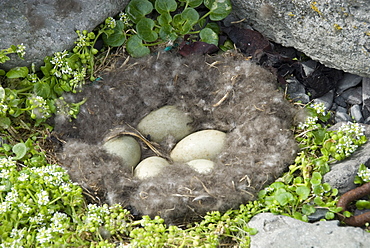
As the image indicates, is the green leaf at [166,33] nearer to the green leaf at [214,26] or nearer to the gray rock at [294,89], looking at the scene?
the green leaf at [214,26]

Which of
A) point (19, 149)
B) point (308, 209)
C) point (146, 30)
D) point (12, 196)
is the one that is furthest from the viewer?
point (146, 30)

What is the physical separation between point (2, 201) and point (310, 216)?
5.97ft

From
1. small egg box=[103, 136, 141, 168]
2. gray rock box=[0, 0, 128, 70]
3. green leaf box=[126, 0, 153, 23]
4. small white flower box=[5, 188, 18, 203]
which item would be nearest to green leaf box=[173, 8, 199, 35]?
green leaf box=[126, 0, 153, 23]

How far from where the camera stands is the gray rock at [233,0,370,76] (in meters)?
2.64

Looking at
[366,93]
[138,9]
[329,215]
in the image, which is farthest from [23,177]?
[366,93]

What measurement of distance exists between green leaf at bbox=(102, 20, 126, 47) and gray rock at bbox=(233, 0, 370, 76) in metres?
0.93

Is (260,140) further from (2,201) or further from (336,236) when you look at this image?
(2,201)

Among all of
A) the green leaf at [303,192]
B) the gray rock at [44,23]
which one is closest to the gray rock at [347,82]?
the green leaf at [303,192]

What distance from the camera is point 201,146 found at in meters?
2.81

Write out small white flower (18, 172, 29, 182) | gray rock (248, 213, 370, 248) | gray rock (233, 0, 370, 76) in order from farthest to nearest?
gray rock (233, 0, 370, 76) < small white flower (18, 172, 29, 182) < gray rock (248, 213, 370, 248)

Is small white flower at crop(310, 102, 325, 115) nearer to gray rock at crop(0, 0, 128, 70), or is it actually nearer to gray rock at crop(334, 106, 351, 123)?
gray rock at crop(334, 106, 351, 123)

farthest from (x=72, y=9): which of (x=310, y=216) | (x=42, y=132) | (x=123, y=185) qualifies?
(x=310, y=216)

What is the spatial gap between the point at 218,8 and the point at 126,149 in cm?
132

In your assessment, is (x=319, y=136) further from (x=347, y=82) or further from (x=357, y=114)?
(x=347, y=82)
